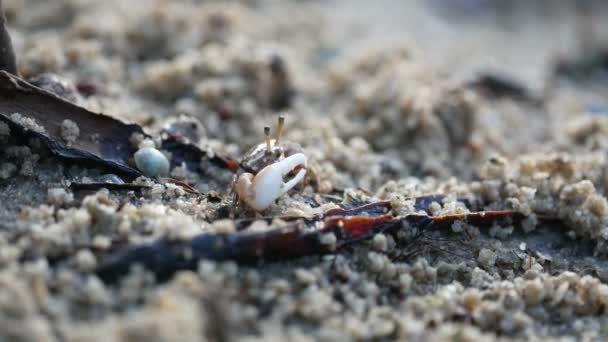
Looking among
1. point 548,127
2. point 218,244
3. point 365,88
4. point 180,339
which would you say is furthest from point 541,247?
point 548,127

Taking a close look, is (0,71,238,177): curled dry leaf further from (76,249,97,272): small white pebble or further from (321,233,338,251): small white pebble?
(321,233,338,251): small white pebble

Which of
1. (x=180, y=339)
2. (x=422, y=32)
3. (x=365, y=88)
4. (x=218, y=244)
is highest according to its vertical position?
(x=422, y=32)

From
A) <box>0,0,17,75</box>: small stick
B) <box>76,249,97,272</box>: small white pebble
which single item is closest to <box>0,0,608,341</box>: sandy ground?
<box>76,249,97,272</box>: small white pebble

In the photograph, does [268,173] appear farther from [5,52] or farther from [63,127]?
[5,52]

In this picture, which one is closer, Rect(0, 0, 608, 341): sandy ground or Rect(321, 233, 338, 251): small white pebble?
Rect(0, 0, 608, 341): sandy ground

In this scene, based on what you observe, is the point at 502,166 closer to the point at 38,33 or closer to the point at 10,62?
the point at 10,62

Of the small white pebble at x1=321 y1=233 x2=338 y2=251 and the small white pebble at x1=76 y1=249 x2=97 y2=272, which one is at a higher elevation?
the small white pebble at x1=321 y1=233 x2=338 y2=251

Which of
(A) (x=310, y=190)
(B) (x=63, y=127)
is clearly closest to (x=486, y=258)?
(A) (x=310, y=190)

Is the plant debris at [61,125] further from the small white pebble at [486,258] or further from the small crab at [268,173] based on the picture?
the small white pebble at [486,258]
